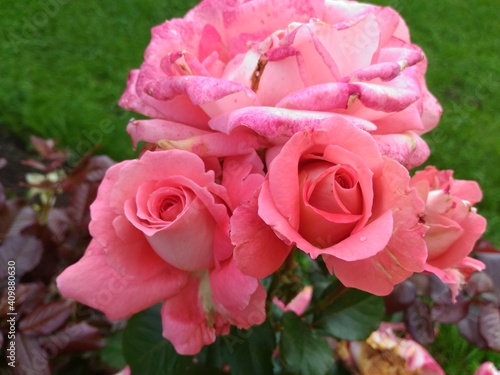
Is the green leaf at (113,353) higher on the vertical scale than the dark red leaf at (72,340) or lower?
lower

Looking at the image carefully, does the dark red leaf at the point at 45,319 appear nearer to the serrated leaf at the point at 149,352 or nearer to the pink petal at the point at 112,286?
the serrated leaf at the point at 149,352

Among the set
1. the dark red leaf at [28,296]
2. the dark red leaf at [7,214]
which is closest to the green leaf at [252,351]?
the dark red leaf at [28,296]

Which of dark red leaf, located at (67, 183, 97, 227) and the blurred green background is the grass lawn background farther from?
dark red leaf, located at (67, 183, 97, 227)

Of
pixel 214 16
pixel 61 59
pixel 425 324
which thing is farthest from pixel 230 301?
pixel 61 59

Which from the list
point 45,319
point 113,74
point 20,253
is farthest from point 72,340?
point 113,74

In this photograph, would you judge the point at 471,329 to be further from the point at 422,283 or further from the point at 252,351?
the point at 252,351

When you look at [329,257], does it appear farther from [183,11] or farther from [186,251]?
[183,11]

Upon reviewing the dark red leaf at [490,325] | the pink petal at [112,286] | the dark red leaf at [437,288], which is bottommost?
the dark red leaf at [490,325]
